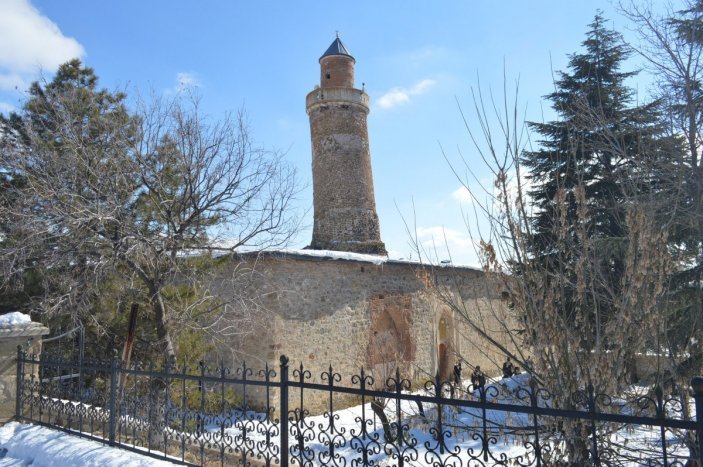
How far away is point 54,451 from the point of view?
5.18m

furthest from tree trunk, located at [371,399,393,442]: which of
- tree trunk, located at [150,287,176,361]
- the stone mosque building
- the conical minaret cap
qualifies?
the conical minaret cap

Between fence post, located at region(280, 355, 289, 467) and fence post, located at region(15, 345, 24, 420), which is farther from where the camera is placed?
fence post, located at region(15, 345, 24, 420)

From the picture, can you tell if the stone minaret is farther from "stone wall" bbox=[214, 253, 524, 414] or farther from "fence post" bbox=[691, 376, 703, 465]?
"fence post" bbox=[691, 376, 703, 465]

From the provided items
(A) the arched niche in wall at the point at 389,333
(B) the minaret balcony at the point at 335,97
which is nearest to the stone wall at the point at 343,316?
(A) the arched niche in wall at the point at 389,333

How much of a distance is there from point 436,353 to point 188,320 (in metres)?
8.95

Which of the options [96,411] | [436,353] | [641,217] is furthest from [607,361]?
[436,353]

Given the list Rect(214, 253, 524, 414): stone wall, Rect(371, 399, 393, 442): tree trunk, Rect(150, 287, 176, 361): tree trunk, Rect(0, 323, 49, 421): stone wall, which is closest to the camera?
Rect(371, 399, 393, 442): tree trunk

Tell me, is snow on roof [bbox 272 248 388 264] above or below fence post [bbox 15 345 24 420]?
above

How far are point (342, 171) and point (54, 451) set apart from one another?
1460 centimetres

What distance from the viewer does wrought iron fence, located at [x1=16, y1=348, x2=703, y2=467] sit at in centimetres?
310

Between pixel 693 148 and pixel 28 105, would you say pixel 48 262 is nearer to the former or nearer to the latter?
pixel 28 105

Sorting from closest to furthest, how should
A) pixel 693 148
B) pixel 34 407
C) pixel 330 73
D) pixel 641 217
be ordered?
pixel 641 217, pixel 693 148, pixel 34 407, pixel 330 73

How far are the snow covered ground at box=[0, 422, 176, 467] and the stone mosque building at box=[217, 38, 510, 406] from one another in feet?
11.1

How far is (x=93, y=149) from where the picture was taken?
8289 mm
